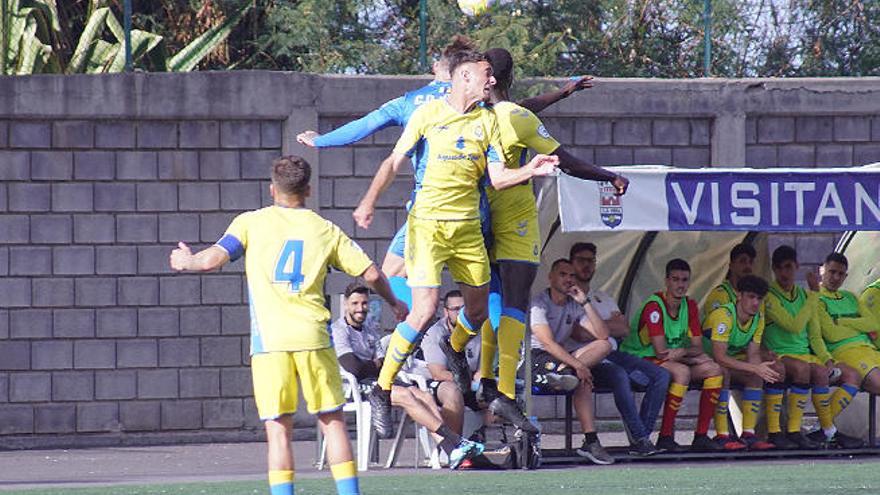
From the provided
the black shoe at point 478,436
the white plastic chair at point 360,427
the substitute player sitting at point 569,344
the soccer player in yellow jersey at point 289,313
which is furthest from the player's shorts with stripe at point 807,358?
the soccer player in yellow jersey at point 289,313

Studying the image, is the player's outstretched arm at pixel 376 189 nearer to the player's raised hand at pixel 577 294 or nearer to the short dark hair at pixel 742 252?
the player's raised hand at pixel 577 294

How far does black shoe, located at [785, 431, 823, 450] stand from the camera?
13.2 metres

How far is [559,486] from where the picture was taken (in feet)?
33.3

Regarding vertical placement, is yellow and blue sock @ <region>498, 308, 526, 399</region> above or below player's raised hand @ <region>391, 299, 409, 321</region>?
below

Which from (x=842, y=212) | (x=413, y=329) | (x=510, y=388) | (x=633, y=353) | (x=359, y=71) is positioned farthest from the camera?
(x=359, y=71)

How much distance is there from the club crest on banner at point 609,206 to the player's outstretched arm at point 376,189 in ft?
7.82

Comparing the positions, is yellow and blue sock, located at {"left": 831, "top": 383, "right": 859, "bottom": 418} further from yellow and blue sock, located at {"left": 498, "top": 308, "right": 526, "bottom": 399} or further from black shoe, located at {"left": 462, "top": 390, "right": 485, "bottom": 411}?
yellow and blue sock, located at {"left": 498, "top": 308, "right": 526, "bottom": 399}

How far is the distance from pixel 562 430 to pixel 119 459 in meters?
4.09

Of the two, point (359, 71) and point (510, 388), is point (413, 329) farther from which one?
point (359, 71)

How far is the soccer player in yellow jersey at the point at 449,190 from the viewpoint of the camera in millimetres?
9742

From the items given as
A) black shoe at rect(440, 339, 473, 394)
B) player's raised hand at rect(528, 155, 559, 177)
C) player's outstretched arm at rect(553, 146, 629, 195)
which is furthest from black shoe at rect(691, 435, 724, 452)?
player's raised hand at rect(528, 155, 559, 177)

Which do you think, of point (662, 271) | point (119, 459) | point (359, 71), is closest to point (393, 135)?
point (359, 71)

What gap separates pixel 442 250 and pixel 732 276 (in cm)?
456

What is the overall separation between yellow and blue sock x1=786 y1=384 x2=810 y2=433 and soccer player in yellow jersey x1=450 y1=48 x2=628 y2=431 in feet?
11.0
